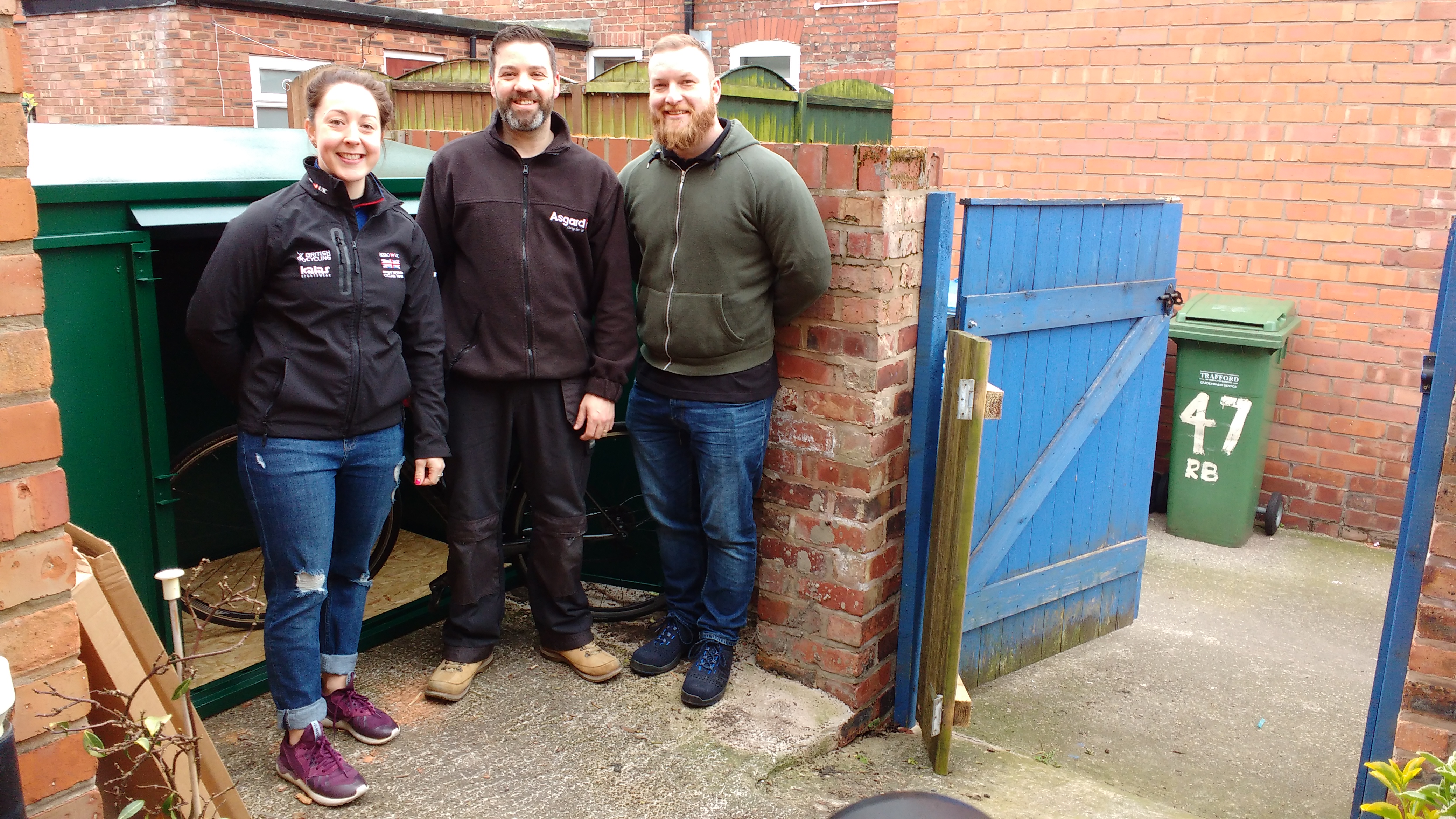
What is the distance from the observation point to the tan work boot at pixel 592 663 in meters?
3.38

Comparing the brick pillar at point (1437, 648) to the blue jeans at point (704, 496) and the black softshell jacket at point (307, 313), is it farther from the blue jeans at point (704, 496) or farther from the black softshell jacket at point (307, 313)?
the black softshell jacket at point (307, 313)

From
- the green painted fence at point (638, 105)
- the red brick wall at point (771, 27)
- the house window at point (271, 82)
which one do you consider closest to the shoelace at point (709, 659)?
the green painted fence at point (638, 105)

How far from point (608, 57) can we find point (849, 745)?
38.2 ft

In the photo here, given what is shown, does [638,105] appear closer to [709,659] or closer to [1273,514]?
[709,659]

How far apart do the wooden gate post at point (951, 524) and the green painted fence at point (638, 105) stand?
9.05ft

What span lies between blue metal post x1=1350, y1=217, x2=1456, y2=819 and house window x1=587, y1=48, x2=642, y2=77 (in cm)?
1152

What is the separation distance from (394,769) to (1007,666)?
7.92 ft

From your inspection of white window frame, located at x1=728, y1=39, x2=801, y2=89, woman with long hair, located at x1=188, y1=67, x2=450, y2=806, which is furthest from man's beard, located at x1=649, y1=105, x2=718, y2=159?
white window frame, located at x1=728, y1=39, x2=801, y2=89

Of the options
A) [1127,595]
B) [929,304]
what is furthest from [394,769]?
[1127,595]

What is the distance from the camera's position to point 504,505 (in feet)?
11.3

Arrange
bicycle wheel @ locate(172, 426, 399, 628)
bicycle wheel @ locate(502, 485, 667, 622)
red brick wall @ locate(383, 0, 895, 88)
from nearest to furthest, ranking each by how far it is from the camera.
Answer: bicycle wheel @ locate(502, 485, 667, 622) → bicycle wheel @ locate(172, 426, 399, 628) → red brick wall @ locate(383, 0, 895, 88)

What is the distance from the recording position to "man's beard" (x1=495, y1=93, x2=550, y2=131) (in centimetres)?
297

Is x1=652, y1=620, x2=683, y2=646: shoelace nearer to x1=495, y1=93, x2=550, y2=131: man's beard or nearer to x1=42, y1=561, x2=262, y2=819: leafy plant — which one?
x1=42, y1=561, x2=262, y2=819: leafy plant

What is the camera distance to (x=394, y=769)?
9.43 feet
